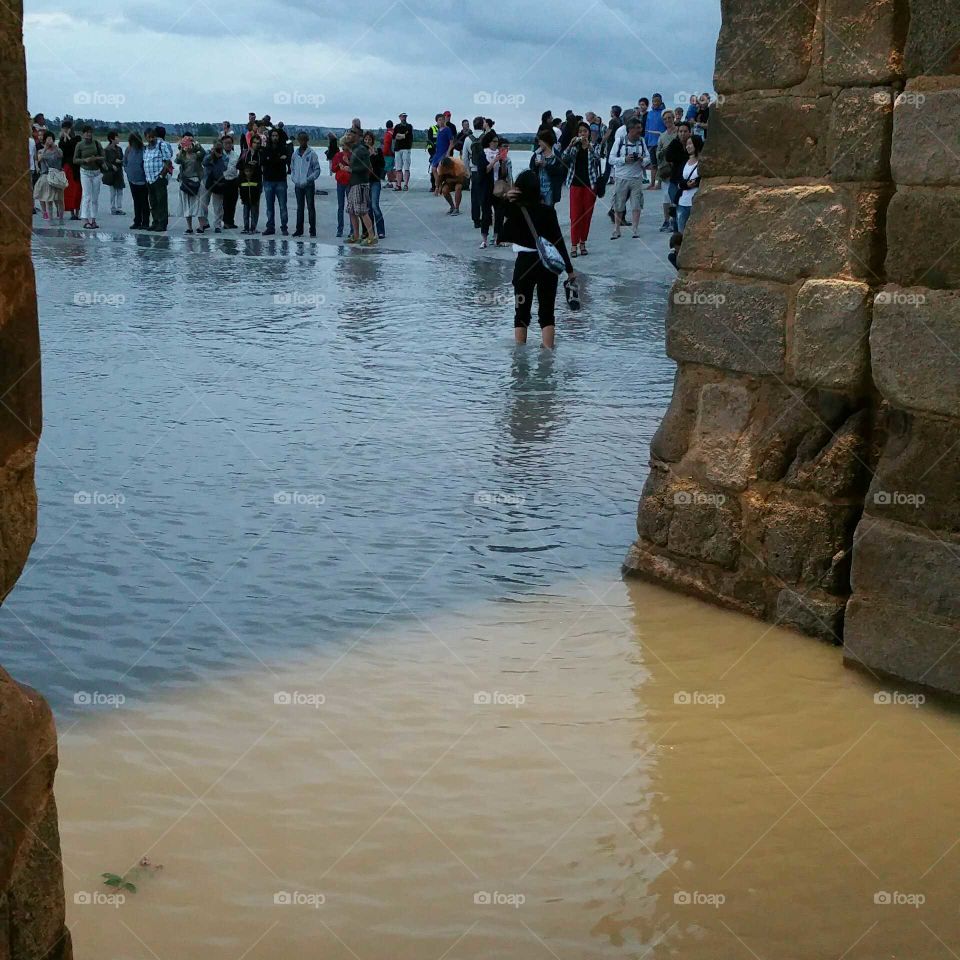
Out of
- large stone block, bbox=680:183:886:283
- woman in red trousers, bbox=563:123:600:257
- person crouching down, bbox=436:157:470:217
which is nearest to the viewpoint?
large stone block, bbox=680:183:886:283

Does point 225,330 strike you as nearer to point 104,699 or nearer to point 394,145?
point 104,699

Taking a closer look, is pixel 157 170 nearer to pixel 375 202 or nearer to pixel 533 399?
pixel 375 202

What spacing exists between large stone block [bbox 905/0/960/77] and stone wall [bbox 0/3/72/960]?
3.39 metres

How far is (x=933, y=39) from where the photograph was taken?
14.7ft

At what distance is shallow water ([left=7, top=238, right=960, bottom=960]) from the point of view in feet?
10.7

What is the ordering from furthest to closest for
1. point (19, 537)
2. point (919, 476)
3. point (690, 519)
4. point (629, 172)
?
point (629, 172), point (690, 519), point (919, 476), point (19, 537)

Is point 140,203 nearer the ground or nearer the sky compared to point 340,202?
nearer the ground

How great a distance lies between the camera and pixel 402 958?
3.06 metres

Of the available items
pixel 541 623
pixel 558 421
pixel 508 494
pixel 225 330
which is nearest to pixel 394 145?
pixel 225 330

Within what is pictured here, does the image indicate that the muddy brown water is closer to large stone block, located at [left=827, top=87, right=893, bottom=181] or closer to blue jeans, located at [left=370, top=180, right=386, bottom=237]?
large stone block, located at [left=827, top=87, right=893, bottom=181]

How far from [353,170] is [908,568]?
17.3 metres

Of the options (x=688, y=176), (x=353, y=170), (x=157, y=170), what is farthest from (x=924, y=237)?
(x=157, y=170)

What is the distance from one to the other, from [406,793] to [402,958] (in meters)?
0.78

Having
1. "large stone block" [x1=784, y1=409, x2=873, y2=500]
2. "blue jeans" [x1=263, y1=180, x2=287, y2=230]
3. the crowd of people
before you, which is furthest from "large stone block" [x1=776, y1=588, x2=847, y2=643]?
"blue jeans" [x1=263, y1=180, x2=287, y2=230]
